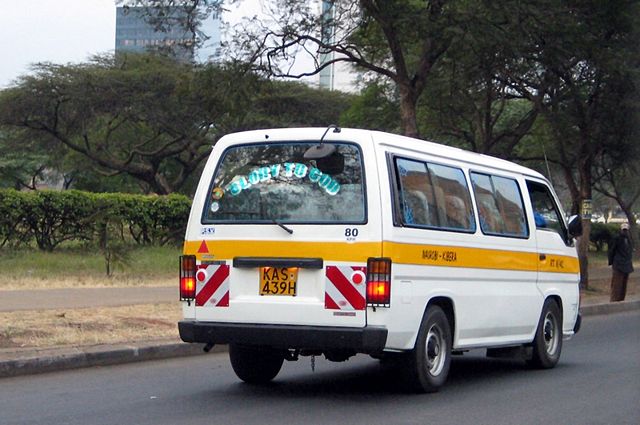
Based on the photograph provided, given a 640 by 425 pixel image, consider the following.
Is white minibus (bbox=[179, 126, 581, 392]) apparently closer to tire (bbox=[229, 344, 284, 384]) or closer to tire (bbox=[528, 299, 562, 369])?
tire (bbox=[229, 344, 284, 384])

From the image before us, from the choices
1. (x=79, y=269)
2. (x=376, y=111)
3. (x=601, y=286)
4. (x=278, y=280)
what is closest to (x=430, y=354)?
(x=278, y=280)

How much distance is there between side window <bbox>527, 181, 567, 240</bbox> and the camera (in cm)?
1108

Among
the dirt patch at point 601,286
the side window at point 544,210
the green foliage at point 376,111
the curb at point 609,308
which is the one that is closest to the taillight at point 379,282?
the side window at point 544,210

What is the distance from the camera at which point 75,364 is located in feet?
35.0

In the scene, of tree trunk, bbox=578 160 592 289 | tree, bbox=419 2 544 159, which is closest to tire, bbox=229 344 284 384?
tree, bbox=419 2 544 159

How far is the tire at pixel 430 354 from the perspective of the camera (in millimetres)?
8742

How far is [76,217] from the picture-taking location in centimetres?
Answer: 2392

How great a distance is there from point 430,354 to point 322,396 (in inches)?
41.1

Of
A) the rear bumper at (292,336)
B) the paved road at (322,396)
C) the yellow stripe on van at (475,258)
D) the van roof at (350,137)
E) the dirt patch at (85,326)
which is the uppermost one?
the van roof at (350,137)

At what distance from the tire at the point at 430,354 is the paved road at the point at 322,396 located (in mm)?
156

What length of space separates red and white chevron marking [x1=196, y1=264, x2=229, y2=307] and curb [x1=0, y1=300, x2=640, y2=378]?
2.45 meters

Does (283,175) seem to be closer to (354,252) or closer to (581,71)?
(354,252)

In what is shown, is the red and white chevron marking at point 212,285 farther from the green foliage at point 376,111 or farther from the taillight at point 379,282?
the green foliage at point 376,111

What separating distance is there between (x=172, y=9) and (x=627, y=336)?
1047 centimetres
